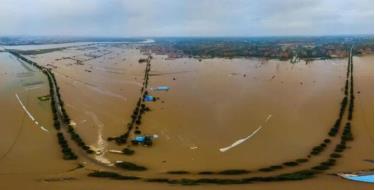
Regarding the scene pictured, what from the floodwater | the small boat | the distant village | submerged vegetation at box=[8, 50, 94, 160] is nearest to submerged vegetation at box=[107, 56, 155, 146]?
the floodwater

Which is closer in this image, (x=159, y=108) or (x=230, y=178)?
(x=230, y=178)

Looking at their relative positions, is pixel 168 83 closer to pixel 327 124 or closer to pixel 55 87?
pixel 55 87

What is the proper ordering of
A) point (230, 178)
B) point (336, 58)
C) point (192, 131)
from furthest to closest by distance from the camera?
1. point (336, 58)
2. point (192, 131)
3. point (230, 178)

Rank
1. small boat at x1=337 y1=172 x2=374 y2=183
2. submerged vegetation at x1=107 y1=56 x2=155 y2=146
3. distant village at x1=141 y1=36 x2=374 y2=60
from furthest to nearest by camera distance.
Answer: distant village at x1=141 y1=36 x2=374 y2=60
submerged vegetation at x1=107 y1=56 x2=155 y2=146
small boat at x1=337 y1=172 x2=374 y2=183

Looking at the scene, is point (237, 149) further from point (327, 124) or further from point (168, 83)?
point (168, 83)

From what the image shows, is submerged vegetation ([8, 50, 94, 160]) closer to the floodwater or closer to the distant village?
the floodwater

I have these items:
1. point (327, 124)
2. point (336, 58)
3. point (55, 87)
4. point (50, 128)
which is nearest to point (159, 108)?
point (50, 128)

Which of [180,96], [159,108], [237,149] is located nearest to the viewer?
[237,149]

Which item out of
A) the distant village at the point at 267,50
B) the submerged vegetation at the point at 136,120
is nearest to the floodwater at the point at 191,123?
the submerged vegetation at the point at 136,120

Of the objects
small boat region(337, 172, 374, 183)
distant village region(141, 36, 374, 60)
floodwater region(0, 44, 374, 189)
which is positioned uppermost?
distant village region(141, 36, 374, 60)

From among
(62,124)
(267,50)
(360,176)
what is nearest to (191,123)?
(62,124)
